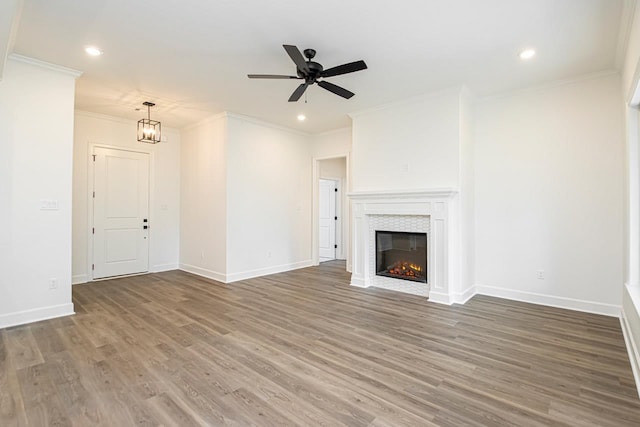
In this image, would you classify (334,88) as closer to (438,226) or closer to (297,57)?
(297,57)

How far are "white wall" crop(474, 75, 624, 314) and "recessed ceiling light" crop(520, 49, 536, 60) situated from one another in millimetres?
983

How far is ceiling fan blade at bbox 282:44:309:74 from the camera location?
275 cm

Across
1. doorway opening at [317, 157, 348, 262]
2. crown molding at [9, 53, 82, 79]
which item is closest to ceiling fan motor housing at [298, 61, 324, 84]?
crown molding at [9, 53, 82, 79]

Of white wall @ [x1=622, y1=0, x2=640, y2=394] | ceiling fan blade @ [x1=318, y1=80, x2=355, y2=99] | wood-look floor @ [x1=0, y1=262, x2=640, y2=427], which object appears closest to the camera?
wood-look floor @ [x1=0, y1=262, x2=640, y2=427]

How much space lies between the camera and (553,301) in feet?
13.4

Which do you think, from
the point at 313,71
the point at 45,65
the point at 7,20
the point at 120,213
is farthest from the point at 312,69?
the point at 120,213

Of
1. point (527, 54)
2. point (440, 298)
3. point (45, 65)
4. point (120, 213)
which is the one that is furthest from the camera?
point (120, 213)

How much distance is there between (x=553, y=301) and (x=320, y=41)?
4.26 m

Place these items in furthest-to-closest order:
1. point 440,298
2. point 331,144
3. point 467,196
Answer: point 331,144
point 467,196
point 440,298

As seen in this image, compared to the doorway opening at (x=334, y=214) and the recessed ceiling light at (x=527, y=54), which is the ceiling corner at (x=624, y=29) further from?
the doorway opening at (x=334, y=214)

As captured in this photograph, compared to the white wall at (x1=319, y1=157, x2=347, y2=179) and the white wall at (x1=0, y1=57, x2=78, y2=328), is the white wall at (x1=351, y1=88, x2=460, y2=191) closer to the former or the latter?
the white wall at (x1=319, y1=157, x2=347, y2=179)

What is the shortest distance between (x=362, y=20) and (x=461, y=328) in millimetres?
3200

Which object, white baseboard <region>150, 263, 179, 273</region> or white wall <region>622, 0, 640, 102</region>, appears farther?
white baseboard <region>150, 263, 179, 273</region>

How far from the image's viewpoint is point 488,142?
461cm
